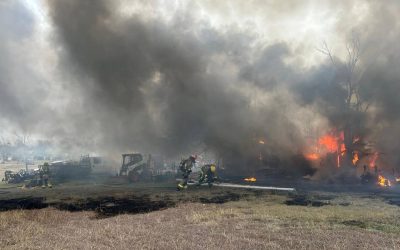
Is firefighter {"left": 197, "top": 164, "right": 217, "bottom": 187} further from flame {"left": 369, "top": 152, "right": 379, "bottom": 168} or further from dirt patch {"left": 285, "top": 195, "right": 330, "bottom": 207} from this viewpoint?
flame {"left": 369, "top": 152, "right": 379, "bottom": 168}

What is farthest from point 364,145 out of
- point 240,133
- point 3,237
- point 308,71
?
point 3,237

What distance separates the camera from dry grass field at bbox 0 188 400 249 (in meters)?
9.19

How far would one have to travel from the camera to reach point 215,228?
11.1 meters

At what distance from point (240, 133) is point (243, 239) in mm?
29784

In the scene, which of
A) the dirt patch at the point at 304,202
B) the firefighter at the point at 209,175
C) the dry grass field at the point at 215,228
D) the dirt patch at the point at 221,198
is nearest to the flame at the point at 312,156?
the firefighter at the point at 209,175

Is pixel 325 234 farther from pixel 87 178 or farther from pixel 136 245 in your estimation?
pixel 87 178

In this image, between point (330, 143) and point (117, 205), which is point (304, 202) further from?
point (330, 143)

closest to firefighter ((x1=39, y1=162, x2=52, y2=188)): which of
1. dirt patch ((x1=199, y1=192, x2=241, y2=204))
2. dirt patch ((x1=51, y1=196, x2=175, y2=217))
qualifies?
dirt patch ((x1=51, y1=196, x2=175, y2=217))

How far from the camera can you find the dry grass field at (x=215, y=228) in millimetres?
9188

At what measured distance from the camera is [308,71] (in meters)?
37.8

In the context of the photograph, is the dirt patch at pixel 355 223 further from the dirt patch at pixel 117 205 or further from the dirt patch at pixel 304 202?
the dirt patch at pixel 117 205

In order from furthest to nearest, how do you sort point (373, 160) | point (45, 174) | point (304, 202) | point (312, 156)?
point (312, 156), point (373, 160), point (45, 174), point (304, 202)

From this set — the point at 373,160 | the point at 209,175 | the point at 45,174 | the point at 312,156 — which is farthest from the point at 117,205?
the point at 373,160

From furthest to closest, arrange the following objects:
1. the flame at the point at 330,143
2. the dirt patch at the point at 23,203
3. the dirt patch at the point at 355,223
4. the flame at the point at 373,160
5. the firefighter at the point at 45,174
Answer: the flame at the point at 330,143
the flame at the point at 373,160
the firefighter at the point at 45,174
the dirt patch at the point at 23,203
the dirt patch at the point at 355,223
